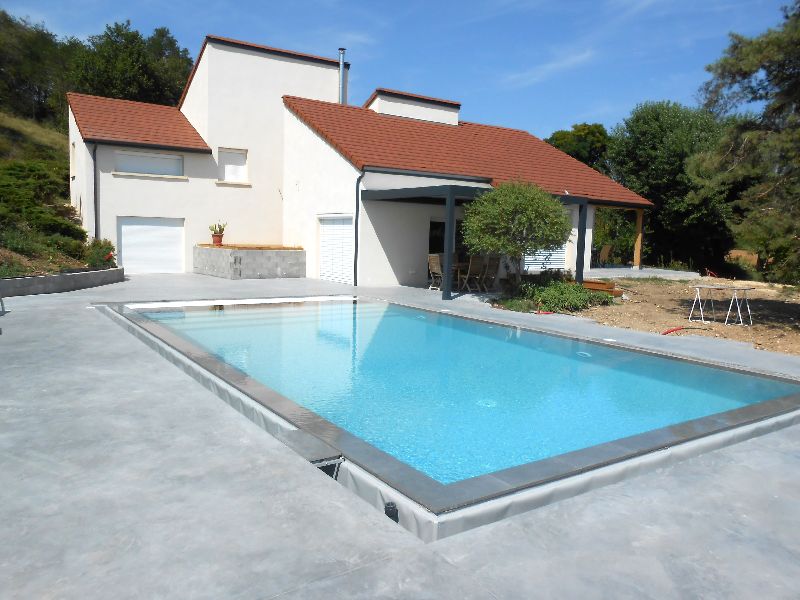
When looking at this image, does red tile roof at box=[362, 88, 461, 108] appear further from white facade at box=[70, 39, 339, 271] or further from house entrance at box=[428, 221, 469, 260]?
house entrance at box=[428, 221, 469, 260]

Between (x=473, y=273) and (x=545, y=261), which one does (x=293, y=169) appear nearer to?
(x=473, y=273)

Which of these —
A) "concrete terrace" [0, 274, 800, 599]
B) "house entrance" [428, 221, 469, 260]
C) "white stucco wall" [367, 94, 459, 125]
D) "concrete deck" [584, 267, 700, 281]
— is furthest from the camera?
"white stucco wall" [367, 94, 459, 125]

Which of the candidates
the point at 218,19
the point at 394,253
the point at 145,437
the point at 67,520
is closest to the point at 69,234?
the point at 394,253

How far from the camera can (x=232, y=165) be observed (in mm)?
22141

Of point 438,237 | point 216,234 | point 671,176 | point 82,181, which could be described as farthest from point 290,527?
point 671,176

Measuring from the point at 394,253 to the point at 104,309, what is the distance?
28.3ft

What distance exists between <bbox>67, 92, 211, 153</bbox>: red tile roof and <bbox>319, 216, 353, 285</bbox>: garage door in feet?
18.8

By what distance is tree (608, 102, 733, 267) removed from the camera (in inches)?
1077

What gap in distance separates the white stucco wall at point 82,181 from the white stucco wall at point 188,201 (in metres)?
0.30

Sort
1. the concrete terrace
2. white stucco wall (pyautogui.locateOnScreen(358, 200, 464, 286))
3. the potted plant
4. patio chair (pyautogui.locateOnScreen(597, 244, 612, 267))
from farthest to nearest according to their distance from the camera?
patio chair (pyautogui.locateOnScreen(597, 244, 612, 267))
the potted plant
white stucco wall (pyautogui.locateOnScreen(358, 200, 464, 286))
the concrete terrace

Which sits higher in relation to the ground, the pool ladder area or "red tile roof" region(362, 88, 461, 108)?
"red tile roof" region(362, 88, 461, 108)

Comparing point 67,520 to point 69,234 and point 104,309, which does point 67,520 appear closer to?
point 104,309

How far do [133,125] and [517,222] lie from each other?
15.0 m

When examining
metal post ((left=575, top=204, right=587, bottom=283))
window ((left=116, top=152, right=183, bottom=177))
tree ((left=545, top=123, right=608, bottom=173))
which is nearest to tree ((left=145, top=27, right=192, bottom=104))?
window ((left=116, top=152, right=183, bottom=177))
